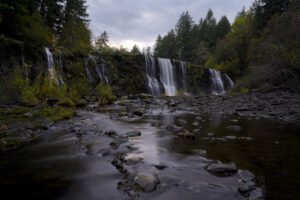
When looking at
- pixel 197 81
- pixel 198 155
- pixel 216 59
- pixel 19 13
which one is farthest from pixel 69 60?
pixel 216 59

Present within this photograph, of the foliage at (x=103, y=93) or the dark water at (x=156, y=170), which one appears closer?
the dark water at (x=156, y=170)

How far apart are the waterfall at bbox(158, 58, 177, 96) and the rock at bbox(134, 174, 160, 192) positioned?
74.5 ft

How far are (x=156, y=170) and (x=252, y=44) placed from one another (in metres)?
32.5

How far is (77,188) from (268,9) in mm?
35883

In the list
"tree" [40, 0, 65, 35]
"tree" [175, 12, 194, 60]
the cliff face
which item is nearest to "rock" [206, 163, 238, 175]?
the cliff face

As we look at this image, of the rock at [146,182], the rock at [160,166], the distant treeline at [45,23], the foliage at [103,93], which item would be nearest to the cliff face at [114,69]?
the distant treeline at [45,23]

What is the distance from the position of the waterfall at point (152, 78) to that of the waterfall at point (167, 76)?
4.26ft

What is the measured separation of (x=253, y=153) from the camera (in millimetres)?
2666

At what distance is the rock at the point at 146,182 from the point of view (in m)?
1.60

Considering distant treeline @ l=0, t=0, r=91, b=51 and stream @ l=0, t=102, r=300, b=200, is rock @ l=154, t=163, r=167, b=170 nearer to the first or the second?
stream @ l=0, t=102, r=300, b=200

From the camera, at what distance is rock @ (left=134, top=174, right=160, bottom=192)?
5.26ft

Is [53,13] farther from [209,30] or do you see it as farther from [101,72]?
[209,30]

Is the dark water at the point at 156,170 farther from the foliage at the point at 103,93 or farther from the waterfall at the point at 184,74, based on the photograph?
the waterfall at the point at 184,74

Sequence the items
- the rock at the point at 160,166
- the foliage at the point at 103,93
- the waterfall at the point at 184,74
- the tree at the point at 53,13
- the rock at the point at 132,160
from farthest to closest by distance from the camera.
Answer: the waterfall at the point at 184,74, the tree at the point at 53,13, the foliage at the point at 103,93, the rock at the point at 132,160, the rock at the point at 160,166
